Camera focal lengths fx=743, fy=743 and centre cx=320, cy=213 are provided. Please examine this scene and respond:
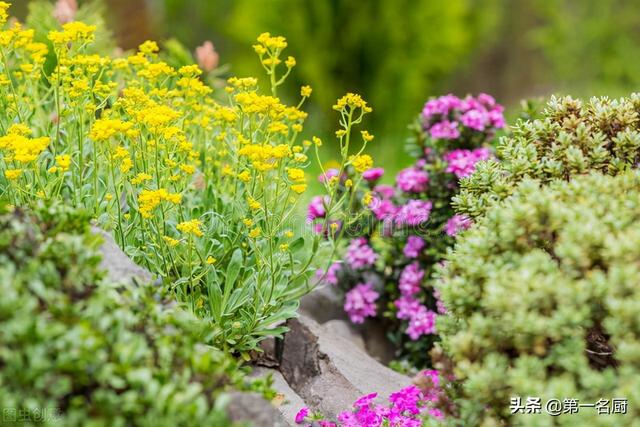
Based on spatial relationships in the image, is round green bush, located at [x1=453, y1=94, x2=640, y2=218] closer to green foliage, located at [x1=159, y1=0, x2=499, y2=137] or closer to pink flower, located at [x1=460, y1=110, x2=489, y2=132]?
pink flower, located at [x1=460, y1=110, x2=489, y2=132]

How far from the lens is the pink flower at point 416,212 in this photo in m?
4.54

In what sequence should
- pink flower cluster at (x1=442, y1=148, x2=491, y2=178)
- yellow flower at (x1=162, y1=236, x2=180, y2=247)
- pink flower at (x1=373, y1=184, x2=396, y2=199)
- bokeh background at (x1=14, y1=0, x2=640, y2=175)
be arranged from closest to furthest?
yellow flower at (x1=162, y1=236, x2=180, y2=247)
pink flower cluster at (x1=442, y1=148, x2=491, y2=178)
pink flower at (x1=373, y1=184, x2=396, y2=199)
bokeh background at (x1=14, y1=0, x2=640, y2=175)

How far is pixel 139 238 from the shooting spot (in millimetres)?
3625

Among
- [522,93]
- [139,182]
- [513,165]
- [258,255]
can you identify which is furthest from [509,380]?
[522,93]

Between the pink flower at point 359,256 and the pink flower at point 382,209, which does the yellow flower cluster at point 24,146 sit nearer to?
the pink flower at point 359,256

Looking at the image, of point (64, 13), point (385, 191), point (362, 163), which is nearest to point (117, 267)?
point (362, 163)

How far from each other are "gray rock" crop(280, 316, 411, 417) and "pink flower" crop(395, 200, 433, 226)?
95 centimetres

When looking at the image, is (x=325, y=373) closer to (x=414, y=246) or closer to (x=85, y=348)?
(x=414, y=246)

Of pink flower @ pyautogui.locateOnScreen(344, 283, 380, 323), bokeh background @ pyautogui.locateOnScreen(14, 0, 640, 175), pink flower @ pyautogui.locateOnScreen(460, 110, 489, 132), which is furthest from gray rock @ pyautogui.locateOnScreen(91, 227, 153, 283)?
bokeh background @ pyautogui.locateOnScreen(14, 0, 640, 175)

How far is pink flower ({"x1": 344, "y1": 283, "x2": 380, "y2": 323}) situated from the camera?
15.0 feet

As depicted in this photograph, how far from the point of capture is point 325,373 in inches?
150

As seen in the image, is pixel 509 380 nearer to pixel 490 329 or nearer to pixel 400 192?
pixel 490 329

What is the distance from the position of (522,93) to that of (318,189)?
699 cm

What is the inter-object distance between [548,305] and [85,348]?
4.63ft
